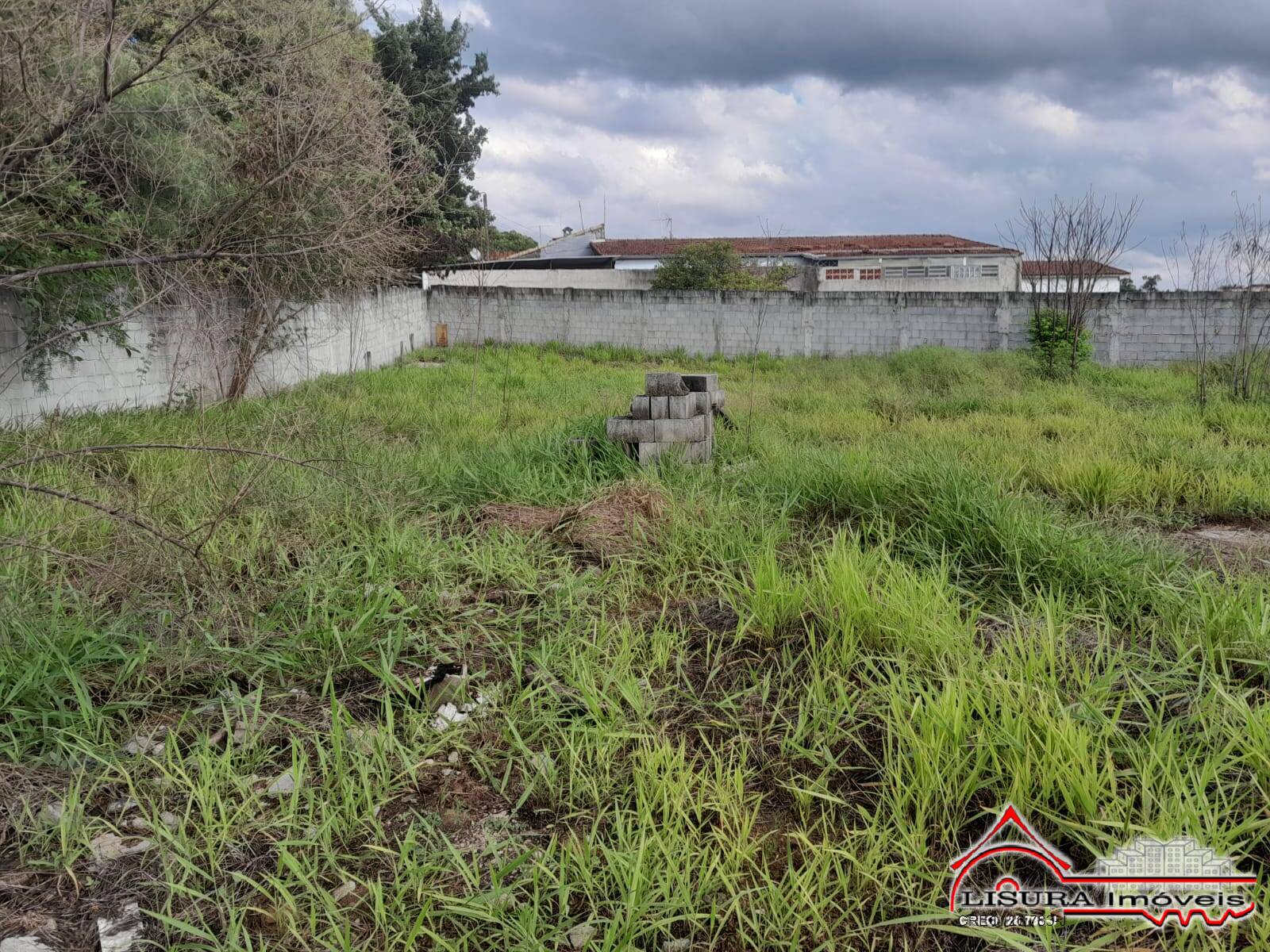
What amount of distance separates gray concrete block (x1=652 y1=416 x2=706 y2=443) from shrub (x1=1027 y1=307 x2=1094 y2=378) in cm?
740

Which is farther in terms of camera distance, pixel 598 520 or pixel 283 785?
pixel 598 520

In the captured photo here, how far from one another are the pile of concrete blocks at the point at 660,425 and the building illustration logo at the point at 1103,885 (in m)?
3.05

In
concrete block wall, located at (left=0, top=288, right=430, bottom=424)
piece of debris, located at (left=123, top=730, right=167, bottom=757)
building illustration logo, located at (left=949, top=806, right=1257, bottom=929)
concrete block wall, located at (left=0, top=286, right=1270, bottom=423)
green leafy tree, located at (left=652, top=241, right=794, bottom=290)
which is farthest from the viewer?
green leafy tree, located at (left=652, top=241, right=794, bottom=290)

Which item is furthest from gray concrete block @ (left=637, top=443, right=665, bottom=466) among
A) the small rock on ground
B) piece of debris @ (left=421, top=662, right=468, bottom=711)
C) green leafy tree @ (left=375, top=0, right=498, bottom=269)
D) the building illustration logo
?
green leafy tree @ (left=375, top=0, right=498, bottom=269)

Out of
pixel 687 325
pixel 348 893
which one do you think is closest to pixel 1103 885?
pixel 348 893

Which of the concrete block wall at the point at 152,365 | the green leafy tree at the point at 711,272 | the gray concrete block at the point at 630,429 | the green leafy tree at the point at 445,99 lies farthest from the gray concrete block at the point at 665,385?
the green leafy tree at the point at 711,272

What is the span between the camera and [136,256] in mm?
2473

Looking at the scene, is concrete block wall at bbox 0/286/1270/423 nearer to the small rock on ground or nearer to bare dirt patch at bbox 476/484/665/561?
bare dirt patch at bbox 476/484/665/561

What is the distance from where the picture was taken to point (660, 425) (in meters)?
4.76

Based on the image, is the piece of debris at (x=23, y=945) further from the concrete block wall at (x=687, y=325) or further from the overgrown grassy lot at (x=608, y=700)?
the concrete block wall at (x=687, y=325)

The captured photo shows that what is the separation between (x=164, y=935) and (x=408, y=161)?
5.00 m

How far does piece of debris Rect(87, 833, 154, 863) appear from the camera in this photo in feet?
6.62

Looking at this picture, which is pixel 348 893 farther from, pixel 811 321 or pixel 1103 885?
pixel 811 321

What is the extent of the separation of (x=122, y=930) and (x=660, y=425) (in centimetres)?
343
